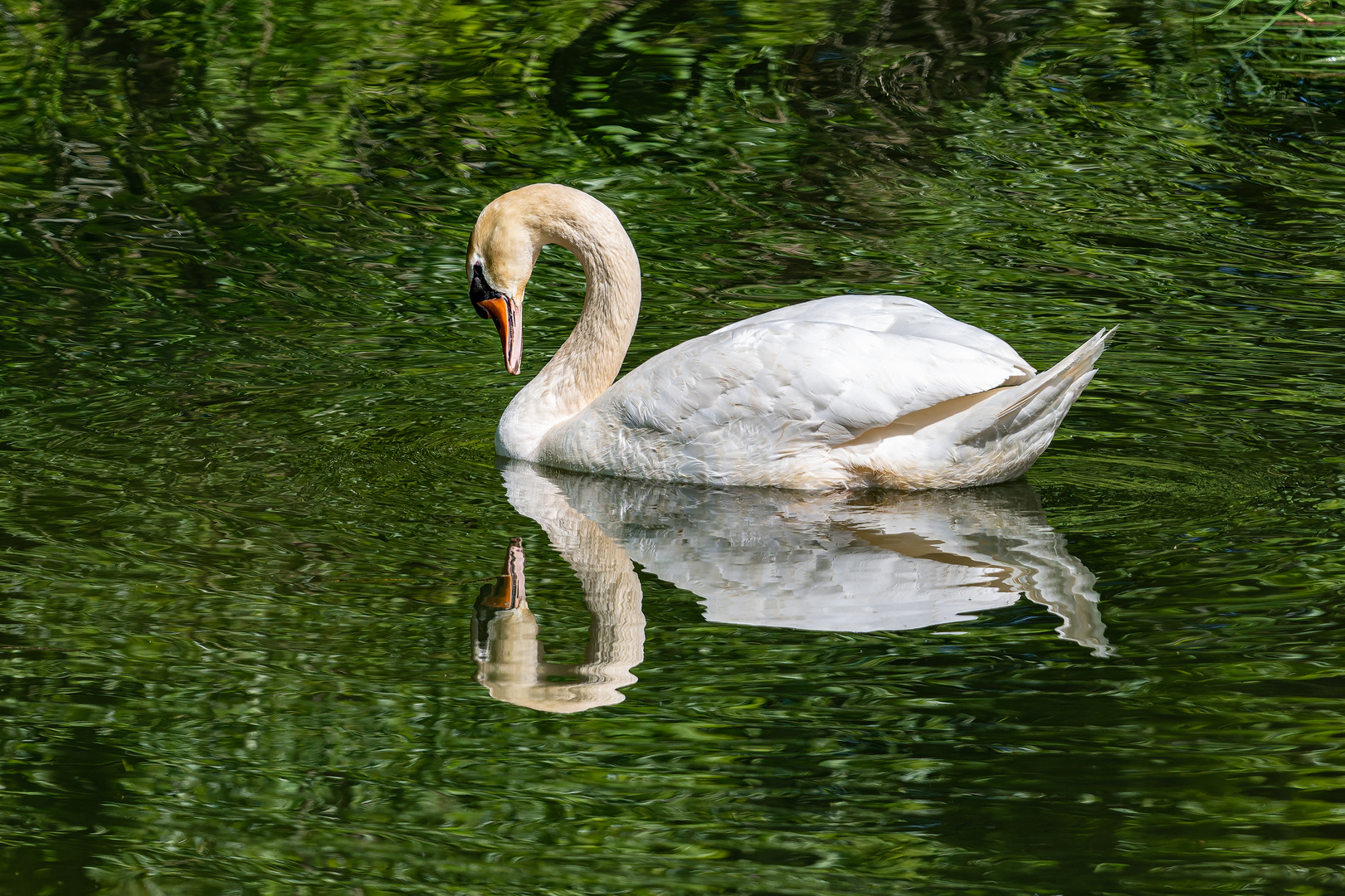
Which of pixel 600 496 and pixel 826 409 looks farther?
pixel 600 496

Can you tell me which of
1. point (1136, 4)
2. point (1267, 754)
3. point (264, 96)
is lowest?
point (264, 96)

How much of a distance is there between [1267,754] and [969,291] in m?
4.84

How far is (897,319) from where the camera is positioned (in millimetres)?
6855

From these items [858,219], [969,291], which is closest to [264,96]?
[858,219]

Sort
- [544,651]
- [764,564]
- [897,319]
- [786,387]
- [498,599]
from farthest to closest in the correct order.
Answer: [897,319], [786,387], [764,564], [498,599], [544,651]

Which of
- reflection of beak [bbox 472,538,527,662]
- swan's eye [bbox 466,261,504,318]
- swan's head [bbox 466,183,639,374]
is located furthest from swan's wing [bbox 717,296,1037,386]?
reflection of beak [bbox 472,538,527,662]

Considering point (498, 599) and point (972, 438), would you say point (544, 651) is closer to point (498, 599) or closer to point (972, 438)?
point (498, 599)

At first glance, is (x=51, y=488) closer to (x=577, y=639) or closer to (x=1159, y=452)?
(x=577, y=639)

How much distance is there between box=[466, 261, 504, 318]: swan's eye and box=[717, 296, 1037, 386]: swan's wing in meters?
1.25

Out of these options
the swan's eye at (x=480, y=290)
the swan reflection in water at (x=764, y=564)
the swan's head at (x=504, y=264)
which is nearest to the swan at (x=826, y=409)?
the swan reflection in water at (x=764, y=564)

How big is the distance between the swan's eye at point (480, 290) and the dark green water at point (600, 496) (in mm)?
512

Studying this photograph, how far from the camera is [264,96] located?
501 inches

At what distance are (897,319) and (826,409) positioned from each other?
0.51 m

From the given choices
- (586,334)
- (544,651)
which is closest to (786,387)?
(586,334)
